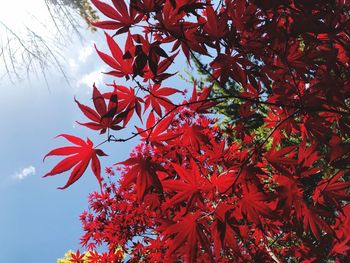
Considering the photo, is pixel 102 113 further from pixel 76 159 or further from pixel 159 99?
pixel 159 99

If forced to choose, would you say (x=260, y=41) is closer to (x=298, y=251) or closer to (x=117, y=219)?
(x=298, y=251)

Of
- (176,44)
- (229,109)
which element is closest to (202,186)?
(176,44)

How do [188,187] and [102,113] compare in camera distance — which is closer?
[102,113]

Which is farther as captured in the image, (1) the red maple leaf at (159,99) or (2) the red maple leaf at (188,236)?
(1) the red maple leaf at (159,99)

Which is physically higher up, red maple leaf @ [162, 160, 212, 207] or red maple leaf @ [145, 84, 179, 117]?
red maple leaf @ [145, 84, 179, 117]

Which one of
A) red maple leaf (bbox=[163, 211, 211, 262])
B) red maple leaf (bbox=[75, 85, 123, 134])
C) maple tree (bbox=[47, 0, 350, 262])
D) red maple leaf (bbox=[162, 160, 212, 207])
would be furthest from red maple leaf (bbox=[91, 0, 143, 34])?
red maple leaf (bbox=[163, 211, 211, 262])

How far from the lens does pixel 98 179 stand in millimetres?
1224

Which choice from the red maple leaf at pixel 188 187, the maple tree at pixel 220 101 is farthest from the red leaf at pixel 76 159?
the red maple leaf at pixel 188 187

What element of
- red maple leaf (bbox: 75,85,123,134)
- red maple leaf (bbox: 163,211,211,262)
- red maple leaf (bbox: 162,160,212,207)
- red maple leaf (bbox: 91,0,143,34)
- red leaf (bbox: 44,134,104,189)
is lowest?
red maple leaf (bbox: 163,211,211,262)

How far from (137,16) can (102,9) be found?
0.43 feet

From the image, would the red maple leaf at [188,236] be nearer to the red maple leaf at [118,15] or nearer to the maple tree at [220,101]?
the maple tree at [220,101]

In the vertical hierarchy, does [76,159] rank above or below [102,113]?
below

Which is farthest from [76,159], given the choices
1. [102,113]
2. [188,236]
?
[188,236]

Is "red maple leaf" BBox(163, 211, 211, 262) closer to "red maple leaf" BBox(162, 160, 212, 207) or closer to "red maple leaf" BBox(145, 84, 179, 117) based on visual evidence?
"red maple leaf" BBox(162, 160, 212, 207)
